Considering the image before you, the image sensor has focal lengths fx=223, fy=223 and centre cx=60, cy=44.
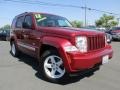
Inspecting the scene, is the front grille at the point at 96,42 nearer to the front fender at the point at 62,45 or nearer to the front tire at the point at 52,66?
the front fender at the point at 62,45

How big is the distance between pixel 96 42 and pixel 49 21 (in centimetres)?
202

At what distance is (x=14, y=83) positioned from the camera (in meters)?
5.52

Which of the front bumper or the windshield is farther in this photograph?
the windshield

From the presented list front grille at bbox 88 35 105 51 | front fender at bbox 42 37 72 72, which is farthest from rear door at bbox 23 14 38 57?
front grille at bbox 88 35 105 51

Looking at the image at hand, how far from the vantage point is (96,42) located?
576 cm

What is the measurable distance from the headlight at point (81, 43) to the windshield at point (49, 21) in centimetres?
186

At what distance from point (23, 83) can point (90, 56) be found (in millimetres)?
1780

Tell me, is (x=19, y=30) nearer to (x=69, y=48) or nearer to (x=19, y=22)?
(x=19, y=22)

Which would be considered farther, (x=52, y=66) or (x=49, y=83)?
(x=52, y=66)

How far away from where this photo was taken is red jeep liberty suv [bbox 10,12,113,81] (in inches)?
201

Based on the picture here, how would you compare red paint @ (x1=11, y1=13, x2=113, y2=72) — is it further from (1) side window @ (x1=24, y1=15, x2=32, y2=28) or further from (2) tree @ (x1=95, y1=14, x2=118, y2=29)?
(2) tree @ (x1=95, y1=14, x2=118, y2=29)

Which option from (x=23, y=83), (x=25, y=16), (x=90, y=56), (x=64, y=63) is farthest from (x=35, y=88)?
(x=25, y=16)

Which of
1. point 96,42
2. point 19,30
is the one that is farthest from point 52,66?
point 19,30

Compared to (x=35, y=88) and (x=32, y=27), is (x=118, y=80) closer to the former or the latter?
(x=35, y=88)
